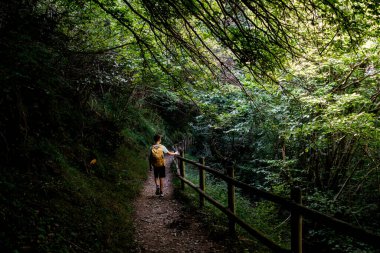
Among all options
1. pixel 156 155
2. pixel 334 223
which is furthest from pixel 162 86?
pixel 334 223

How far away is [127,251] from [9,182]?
219 centimetres

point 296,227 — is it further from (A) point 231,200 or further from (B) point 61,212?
(B) point 61,212

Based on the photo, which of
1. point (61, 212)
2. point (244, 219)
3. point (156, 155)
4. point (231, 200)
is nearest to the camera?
point (61, 212)

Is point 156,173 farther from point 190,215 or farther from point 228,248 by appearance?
point 228,248

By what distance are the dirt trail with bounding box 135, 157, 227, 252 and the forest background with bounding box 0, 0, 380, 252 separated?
0.38m

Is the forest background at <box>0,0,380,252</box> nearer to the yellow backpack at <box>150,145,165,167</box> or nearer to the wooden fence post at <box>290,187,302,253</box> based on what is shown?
the yellow backpack at <box>150,145,165,167</box>

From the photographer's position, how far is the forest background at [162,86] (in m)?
3.68

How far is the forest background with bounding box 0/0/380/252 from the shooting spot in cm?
368

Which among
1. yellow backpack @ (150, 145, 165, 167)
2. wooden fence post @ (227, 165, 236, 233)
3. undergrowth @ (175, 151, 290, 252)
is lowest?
undergrowth @ (175, 151, 290, 252)

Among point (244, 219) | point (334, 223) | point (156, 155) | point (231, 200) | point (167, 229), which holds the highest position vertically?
point (156, 155)

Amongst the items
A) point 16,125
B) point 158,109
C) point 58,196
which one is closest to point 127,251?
point 58,196

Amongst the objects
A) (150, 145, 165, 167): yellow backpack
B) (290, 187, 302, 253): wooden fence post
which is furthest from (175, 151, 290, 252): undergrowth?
(290, 187, 302, 253): wooden fence post

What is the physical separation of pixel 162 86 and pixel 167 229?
5431 mm

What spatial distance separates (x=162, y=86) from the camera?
1011 cm
